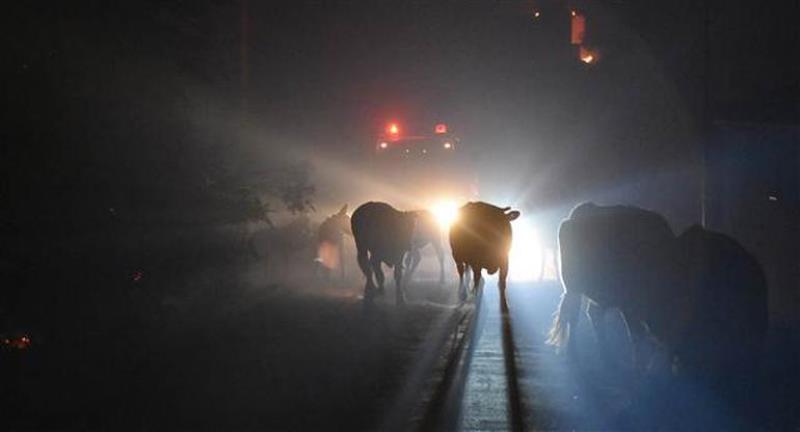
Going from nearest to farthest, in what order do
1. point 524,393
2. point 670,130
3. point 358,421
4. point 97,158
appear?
1. point 358,421
2. point 524,393
3. point 97,158
4. point 670,130

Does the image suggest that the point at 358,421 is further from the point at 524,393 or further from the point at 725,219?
the point at 725,219

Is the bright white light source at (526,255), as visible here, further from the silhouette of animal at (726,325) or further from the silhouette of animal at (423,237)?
the silhouette of animal at (726,325)

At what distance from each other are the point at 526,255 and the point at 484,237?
19.8m

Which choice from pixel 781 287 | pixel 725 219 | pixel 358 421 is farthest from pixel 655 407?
pixel 725 219

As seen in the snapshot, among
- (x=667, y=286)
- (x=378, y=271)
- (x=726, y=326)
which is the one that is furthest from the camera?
(x=378, y=271)

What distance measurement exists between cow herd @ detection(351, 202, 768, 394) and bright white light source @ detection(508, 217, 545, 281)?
6.03m

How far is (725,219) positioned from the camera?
1711cm

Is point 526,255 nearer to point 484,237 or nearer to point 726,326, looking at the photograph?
point 484,237

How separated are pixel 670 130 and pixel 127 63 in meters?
14.4

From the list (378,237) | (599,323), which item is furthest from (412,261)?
(599,323)

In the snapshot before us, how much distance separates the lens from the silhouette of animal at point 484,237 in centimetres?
1583

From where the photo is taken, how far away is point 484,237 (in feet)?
52.0

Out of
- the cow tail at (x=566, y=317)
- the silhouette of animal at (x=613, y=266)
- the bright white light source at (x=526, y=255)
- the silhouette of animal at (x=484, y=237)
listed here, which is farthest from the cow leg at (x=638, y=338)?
the bright white light source at (x=526, y=255)

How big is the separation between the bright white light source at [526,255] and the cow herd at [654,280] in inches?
237
